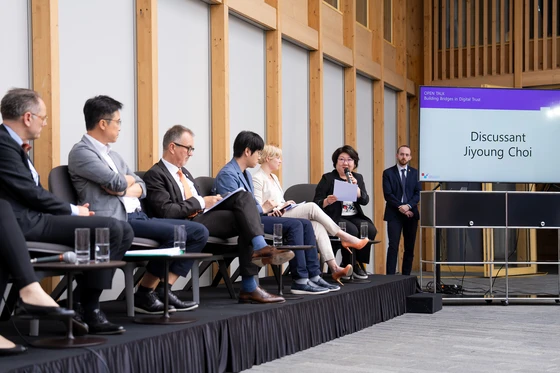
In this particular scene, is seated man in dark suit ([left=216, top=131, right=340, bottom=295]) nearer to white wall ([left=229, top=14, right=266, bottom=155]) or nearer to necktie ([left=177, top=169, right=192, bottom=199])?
necktie ([left=177, top=169, right=192, bottom=199])

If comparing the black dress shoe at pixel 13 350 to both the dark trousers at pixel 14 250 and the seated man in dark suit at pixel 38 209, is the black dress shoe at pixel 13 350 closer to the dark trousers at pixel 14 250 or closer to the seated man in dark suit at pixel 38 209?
the dark trousers at pixel 14 250

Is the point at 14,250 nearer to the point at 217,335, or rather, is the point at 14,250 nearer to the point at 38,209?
the point at 38,209

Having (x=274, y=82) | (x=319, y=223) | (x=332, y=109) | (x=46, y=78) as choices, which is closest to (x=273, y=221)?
(x=319, y=223)

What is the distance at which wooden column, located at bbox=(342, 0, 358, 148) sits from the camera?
918 centimetres

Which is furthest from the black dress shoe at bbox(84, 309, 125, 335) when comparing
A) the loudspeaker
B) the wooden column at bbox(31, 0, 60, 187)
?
the loudspeaker

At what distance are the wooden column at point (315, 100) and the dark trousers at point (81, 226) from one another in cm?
503

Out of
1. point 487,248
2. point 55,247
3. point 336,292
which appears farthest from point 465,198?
point 55,247

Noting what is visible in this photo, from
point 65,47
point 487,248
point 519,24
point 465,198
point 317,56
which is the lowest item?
point 487,248

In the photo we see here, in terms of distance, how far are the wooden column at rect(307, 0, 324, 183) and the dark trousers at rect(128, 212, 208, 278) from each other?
4.16m

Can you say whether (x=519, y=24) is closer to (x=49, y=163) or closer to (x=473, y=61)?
(x=473, y=61)

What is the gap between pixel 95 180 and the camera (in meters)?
3.72

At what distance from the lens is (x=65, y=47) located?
4859 mm

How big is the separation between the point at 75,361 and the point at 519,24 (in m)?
9.58

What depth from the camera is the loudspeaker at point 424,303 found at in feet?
21.4
